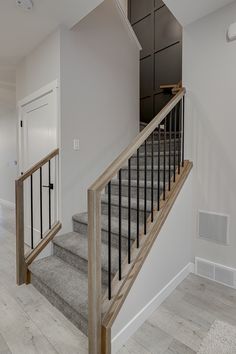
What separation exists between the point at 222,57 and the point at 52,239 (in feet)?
8.46

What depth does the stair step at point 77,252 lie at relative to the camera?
1875 millimetres

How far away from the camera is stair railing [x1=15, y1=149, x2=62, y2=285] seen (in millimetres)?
2240

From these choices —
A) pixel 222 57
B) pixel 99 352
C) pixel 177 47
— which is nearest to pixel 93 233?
pixel 99 352

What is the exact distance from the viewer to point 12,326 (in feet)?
5.55

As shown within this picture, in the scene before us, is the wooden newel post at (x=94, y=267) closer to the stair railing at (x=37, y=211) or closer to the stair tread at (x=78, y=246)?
the stair tread at (x=78, y=246)

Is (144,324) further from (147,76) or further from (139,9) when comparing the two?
(139,9)

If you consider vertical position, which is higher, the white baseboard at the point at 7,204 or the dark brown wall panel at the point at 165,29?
the dark brown wall panel at the point at 165,29

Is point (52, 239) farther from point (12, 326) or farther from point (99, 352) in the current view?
point (99, 352)

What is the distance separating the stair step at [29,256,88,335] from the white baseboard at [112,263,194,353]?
0.26m

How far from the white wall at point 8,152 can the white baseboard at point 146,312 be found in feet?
16.3

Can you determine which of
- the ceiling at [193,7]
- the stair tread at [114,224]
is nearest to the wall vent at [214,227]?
the stair tread at [114,224]

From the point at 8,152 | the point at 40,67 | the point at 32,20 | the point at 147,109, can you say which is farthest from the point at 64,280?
the point at 8,152

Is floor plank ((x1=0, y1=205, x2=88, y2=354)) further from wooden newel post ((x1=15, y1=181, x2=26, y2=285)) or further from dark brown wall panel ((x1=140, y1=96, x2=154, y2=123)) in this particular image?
dark brown wall panel ((x1=140, y1=96, x2=154, y2=123))

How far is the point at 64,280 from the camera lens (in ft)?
6.54
